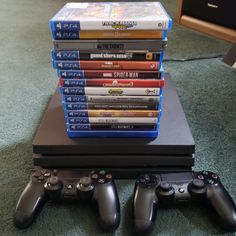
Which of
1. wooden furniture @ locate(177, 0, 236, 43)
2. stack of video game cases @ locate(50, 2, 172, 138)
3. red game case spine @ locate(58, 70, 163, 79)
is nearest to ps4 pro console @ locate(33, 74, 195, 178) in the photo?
stack of video game cases @ locate(50, 2, 172, 138)

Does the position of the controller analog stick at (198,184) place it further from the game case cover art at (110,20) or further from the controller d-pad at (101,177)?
the game case cover art at (110,20)

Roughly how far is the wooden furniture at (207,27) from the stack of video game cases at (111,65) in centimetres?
91

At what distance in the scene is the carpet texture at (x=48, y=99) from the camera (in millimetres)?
562

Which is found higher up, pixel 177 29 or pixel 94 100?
pixel 94 100

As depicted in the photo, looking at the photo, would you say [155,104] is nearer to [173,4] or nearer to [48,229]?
[48,229]

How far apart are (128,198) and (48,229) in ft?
0.54

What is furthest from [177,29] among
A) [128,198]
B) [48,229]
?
[48,229]

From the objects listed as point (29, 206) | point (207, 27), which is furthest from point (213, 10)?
point (29, 206)

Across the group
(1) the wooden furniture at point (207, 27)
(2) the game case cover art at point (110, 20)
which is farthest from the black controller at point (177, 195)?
(1) the wooden furniture at point (207, 27)

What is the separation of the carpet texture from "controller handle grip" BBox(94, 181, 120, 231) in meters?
0.03

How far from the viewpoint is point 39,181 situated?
1.91 ft

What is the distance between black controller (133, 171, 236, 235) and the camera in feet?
1.73

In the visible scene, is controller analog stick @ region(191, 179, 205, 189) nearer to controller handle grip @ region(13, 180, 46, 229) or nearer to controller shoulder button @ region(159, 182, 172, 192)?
controller shoulder button @ region(159, 182, 172, 192)

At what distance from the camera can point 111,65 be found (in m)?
0.58
